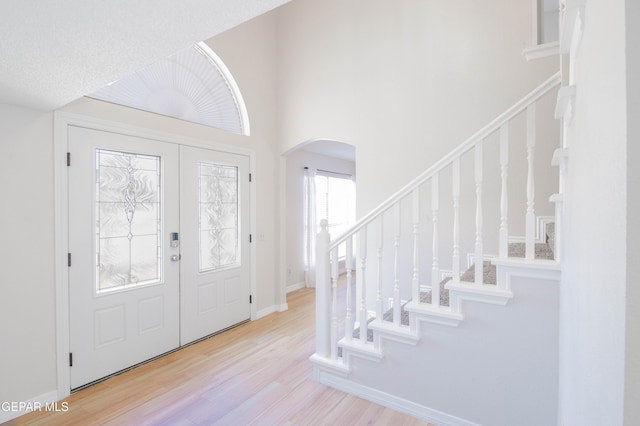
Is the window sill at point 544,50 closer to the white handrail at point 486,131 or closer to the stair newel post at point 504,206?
the white handrail at point 486,131

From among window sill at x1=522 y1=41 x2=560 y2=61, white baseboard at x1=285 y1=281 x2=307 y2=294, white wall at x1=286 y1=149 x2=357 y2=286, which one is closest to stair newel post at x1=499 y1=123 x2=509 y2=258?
window sill at x1=522 y1=41 x2=560 y2=61

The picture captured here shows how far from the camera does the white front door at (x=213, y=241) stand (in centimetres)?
319

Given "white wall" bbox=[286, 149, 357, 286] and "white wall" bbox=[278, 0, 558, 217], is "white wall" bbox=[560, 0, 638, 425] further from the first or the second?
"white wall" bbox=[286, 149, 357, 286]

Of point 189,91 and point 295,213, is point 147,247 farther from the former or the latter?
point 295,213

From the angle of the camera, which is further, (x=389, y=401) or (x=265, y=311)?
(x=265, y=311)

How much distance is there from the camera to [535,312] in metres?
1.74

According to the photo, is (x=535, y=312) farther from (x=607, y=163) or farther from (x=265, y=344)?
(x=265, y=344)

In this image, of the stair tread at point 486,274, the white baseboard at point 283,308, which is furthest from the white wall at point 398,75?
the white baseboard at point 283,308

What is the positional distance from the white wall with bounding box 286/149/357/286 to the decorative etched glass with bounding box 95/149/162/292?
8.69 ft

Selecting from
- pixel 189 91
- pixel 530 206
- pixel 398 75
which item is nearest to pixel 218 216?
pixel 189 91

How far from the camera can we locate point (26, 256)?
2.19 metres

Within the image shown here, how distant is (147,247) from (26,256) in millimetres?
841

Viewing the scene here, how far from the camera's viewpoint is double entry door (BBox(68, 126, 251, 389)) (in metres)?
2.47

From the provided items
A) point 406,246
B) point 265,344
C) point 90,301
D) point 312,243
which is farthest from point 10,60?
point 312,243
